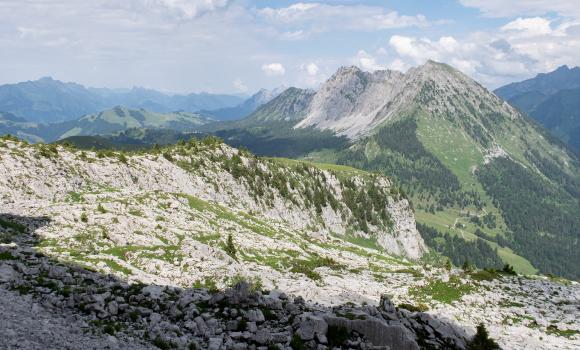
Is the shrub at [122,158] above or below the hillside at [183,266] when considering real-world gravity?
above

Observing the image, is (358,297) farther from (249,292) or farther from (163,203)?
(163,203)

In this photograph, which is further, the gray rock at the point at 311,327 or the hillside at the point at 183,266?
the hillside at the point at 183,266

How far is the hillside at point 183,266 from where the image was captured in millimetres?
25203

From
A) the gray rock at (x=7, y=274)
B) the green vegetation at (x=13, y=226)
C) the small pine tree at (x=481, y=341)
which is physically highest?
the gray rock at (x=7, y=274)

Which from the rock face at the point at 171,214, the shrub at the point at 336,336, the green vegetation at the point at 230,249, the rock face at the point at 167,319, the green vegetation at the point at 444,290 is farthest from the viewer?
the green vegetation at the point at 230,249

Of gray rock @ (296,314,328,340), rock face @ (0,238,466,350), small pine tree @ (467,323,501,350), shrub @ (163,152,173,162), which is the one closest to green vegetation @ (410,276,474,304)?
small pine tree @ (467,323,501,350)

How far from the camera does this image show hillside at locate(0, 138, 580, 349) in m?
25.2

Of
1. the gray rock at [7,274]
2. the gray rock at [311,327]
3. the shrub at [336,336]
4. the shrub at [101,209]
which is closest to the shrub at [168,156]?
the shrub at [101,209]

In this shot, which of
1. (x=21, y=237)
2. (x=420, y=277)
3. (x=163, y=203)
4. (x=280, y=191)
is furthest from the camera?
(x=280, y=191)

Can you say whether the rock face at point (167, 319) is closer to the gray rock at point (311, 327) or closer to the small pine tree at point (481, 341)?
the gray rock at point (311, 327)

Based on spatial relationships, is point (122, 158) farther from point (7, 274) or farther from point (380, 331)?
point (380, 331)

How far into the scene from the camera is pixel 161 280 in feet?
124

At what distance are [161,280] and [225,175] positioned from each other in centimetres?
7856

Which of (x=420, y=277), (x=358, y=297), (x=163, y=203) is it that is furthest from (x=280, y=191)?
(x=358, y=297)
